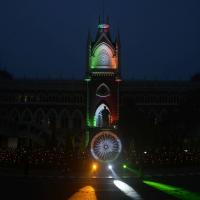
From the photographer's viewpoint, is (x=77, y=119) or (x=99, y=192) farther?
(x=77, y=119)

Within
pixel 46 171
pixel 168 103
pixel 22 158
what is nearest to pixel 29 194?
pixel 46 171

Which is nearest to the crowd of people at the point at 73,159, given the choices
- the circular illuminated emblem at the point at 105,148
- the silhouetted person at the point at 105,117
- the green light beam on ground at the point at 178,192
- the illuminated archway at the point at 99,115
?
the circular illuminated emblem at the point at 105,148

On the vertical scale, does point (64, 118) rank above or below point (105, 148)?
above

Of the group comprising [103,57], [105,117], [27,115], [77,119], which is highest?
[103,57]

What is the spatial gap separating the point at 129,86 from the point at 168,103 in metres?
8.45

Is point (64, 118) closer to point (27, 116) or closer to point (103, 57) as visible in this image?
point (27, 116)

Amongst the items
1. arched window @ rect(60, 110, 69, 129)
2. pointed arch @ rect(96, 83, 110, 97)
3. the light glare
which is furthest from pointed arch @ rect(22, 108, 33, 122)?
the light glare

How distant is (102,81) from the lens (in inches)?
3844

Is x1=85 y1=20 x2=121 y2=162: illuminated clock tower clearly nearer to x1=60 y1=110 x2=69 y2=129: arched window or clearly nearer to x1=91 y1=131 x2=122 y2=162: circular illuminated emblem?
x1=60 y1=110 x2=69 y2=129: arched window

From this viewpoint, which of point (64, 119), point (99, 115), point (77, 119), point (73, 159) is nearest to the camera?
point (73, 159)

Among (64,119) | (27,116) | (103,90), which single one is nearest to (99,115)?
(103,90)

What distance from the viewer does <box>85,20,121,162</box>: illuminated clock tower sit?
316 ft

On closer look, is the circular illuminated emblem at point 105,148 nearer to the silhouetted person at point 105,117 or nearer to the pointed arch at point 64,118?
the silhouetted person at point 105,117

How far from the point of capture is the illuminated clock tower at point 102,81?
96250mm
